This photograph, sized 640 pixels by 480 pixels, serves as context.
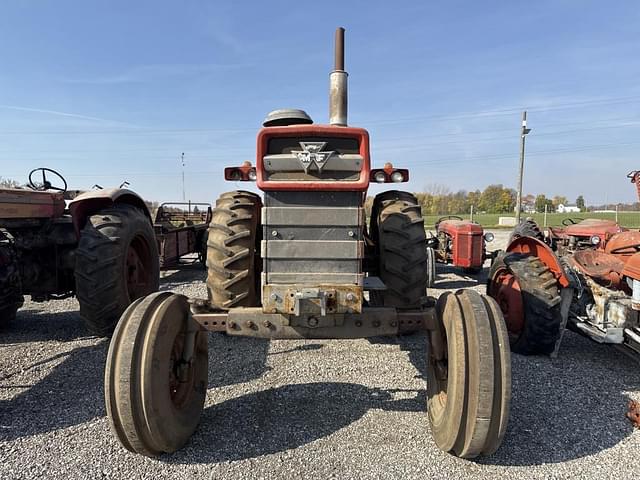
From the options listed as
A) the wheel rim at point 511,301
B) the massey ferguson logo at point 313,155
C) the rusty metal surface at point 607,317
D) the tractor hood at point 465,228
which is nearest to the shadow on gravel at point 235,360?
the massey ferguson logo at point 313,155

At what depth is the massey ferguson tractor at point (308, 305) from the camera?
2.50m

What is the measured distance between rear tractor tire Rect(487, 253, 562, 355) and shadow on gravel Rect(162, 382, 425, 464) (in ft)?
4.75

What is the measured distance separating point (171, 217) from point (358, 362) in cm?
951

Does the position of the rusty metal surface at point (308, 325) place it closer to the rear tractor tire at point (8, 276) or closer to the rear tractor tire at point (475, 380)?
the rear tractor tire at point (475, 380)

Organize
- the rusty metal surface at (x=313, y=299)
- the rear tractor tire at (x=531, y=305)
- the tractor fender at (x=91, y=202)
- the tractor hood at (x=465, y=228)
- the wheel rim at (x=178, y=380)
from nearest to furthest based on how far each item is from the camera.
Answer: the rusty metal surface at (x=313, y=299) → the wheel rim at (x=178, y=380) → the rear tractor tire at (x=531, y=305) → the tractor fender at (x=91, y=202) → the tractor hood at (x=465, y=228)

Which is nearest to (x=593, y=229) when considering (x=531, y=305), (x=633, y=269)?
(x=633, y=269)

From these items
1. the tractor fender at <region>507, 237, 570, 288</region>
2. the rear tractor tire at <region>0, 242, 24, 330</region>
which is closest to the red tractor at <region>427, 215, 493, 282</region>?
the tractor fender at <region>507, 237, 570, 288</region>

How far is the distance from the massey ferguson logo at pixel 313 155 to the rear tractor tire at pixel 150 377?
48.0 inches

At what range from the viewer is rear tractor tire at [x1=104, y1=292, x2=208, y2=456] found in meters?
2.49

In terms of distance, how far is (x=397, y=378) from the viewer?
3938 mm

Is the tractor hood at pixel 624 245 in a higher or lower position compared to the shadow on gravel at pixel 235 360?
higher

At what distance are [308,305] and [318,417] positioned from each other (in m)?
1.01

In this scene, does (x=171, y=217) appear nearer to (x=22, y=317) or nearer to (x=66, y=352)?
(x=22, y=317)

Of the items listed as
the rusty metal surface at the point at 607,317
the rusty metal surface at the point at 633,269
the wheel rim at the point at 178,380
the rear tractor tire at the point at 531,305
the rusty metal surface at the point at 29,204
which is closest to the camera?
the wheel rim at the point at 178,380
